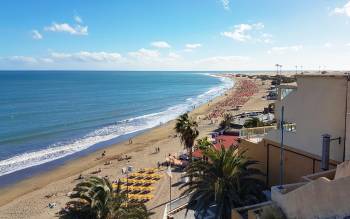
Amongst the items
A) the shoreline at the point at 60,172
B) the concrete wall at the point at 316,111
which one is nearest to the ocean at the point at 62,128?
the shoreline at the point at 60,172

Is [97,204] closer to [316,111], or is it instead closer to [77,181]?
[316,111]

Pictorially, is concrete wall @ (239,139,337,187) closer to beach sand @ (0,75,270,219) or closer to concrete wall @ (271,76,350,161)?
concrete wall @ (271,76,350,161)

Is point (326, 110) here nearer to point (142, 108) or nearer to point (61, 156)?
point (61, 156)

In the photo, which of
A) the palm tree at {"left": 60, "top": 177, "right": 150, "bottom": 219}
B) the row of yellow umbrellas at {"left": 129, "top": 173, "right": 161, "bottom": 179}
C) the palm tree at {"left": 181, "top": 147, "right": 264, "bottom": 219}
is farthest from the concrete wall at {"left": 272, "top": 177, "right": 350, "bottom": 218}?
the row of yellow umbrellas at {"left": 129, "top": 173, "right": 161, "bottom": 179}

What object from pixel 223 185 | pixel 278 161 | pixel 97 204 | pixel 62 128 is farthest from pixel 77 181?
pixel 62 128

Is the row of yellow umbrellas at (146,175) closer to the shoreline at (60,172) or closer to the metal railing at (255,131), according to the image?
the shoreline at (60,172)
